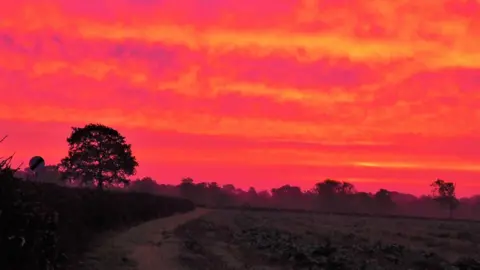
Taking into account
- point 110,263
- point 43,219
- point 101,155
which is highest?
point 101,155

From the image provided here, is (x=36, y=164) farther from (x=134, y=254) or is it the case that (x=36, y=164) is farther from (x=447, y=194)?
(x=447, y=194)

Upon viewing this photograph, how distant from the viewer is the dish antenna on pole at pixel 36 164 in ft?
86.1

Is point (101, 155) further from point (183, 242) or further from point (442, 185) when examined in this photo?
point (442, 185)

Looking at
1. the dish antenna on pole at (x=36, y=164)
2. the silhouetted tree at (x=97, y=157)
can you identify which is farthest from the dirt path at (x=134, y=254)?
the silhouetted tree at (x=97, y=157)

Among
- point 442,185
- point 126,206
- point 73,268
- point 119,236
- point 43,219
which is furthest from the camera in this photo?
point 442,185

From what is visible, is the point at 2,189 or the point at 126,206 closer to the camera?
the point at 2,189

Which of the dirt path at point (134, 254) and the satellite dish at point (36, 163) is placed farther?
the satellite dish at point (36, 163)

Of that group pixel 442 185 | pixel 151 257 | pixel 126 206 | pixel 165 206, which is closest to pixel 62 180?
pixel 165 206

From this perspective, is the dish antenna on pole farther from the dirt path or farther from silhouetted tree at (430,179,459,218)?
silhouetted tree at (430,179,459,218)

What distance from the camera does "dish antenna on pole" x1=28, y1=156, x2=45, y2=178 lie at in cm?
2625

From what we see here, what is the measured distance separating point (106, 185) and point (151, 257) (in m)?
68.5

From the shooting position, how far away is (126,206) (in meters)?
50.5

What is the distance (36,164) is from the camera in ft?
86.8

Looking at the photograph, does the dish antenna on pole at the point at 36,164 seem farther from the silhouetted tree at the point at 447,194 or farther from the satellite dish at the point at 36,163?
the silhouetted tree at the point at 447,194
